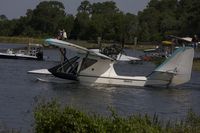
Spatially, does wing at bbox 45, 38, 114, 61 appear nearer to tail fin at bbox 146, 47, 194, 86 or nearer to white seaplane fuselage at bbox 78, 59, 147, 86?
white seaplane fuselage at bbox 78, 59, 147, 86

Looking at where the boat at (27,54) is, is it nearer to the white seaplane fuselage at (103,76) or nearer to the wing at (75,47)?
the wing at (75,47)

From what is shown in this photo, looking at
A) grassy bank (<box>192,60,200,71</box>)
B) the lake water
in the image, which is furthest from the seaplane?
grassy bank (<box>192,60,200,71</box>)

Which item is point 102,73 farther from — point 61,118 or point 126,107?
point 61,118

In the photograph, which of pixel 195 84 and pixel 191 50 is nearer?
pixel 191 50

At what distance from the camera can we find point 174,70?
38500 millimetres

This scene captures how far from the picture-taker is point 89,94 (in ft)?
108

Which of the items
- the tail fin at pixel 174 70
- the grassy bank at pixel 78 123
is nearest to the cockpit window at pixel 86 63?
the tail fin at pixel 174 70

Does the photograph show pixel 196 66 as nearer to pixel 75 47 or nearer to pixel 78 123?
pixel 75 47

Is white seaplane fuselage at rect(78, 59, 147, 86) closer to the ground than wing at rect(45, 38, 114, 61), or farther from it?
closer to the ground

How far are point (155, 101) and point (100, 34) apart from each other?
14503 cm

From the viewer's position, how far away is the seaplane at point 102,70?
124ft

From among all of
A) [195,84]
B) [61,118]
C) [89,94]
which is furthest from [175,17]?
[61,118]

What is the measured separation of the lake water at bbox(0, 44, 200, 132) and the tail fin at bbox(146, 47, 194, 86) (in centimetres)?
64

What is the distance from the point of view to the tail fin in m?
38.5
